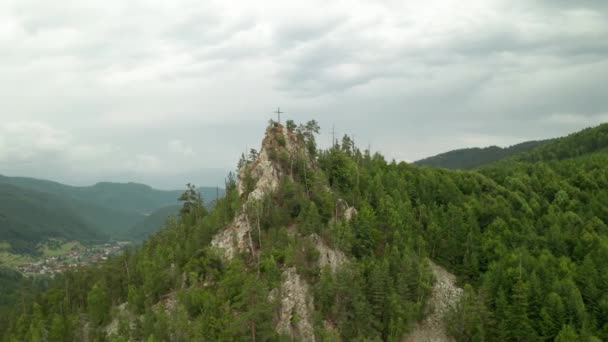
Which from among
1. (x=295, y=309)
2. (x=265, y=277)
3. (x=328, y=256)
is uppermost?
(x=328, y=256)

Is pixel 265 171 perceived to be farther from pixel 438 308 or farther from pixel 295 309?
pixel 438 308

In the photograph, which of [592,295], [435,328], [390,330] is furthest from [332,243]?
[592,295]

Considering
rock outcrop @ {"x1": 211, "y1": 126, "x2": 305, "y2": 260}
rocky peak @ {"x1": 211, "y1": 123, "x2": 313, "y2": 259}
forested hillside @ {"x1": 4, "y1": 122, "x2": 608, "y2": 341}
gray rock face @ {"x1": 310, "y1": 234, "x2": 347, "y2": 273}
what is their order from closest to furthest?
1. forested hillside @ {"x1": 4, "y1": 122, "x2": 608, "y2": 341}
2. gray rock face @ {"x1": 310, "y1": 234, "x2": 347, "y2": 273}
3. rock outcrop @ {"x1": 211, "y1": 126, "x2": 305, "y2": 260}
4. rocky peak @ {"x1": 211, "y1": 123, "x2": 313, "y2": 259}

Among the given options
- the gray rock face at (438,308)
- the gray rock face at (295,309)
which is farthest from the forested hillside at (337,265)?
the gray rock face at (438,308)

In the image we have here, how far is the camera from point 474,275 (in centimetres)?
8831

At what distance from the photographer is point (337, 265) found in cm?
8031

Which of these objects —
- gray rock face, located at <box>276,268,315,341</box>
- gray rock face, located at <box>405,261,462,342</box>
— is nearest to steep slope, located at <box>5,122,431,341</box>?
gray rock face, located at <box>276,268,315,341</box>

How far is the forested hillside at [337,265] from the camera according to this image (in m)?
70.6

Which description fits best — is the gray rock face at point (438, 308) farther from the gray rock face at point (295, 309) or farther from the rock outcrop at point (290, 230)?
the gray rock face at point (295, 309)

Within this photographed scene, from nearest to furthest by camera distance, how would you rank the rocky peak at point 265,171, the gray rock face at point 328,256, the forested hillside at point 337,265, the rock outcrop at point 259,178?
the forested hillside at point 337,265, the gray rock face at point 328,256, the rock outcrop at point 259,178, the rocky peak at point 265,171

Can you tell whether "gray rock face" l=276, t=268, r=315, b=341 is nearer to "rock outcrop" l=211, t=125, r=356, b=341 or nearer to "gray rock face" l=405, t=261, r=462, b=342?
"rock outcrop" l=211, t=125, r=356, b=341

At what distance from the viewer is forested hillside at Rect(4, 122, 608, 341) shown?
70562 millimetres

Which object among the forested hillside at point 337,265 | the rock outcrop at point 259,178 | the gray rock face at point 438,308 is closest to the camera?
the forested hillside at point 337,265

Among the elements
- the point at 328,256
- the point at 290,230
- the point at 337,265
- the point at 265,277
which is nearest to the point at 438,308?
the point at 337,265
